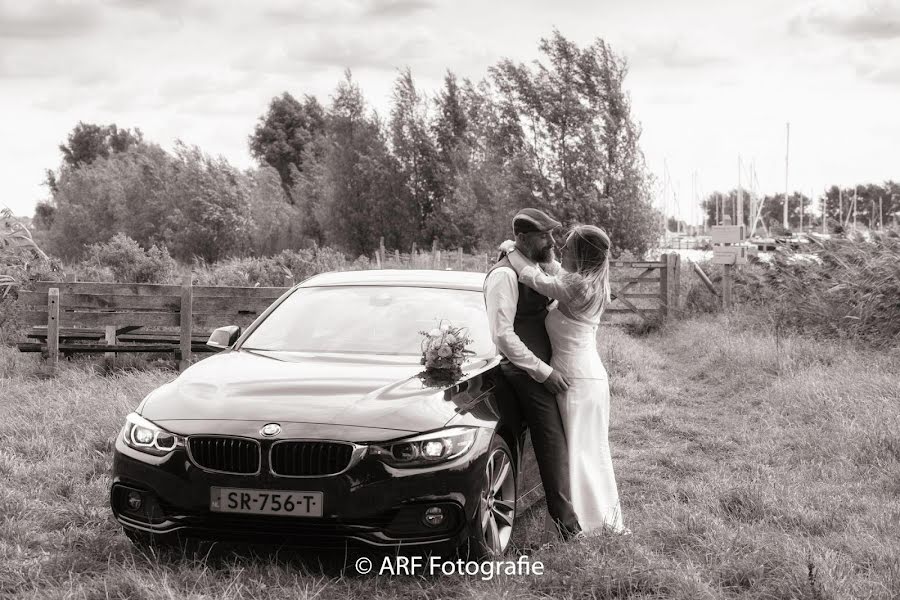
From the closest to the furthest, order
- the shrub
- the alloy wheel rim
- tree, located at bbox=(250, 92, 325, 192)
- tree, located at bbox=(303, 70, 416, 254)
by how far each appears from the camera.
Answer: the alloy wheel rim < the shrub < tree, located at bbox=(303, 70, 416, 254) < tree, located at bbox=(250, 92, 325, 192)

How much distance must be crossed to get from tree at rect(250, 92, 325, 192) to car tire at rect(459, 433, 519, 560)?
71.6 metres

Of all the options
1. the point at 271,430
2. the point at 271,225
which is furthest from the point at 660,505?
the point at 271,225

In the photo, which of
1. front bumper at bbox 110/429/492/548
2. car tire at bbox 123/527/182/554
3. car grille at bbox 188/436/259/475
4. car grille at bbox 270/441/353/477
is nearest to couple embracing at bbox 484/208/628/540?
front bumper at bbox 110/429/492/548

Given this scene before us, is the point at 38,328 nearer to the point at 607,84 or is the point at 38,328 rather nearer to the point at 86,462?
the point at 86,462

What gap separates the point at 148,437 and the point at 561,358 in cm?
224

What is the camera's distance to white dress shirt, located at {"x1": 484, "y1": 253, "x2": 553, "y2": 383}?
5.17 m

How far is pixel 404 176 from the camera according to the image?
4988 centimetres

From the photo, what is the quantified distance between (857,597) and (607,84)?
32386 mm

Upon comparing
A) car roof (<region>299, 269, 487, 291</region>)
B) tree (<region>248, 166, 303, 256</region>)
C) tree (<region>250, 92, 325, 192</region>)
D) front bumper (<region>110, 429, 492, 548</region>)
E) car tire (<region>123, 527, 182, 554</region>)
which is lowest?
car tire (<region>123, 527, 182, 554</region>)

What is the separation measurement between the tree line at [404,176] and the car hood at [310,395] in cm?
2333

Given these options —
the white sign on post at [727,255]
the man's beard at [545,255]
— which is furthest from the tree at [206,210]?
the man's beard at [545,255]

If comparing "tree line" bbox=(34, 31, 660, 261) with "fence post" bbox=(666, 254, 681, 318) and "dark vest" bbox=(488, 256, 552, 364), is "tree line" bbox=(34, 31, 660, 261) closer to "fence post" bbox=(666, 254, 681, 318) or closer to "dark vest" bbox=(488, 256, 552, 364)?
"fence post" bbox=(666, 254, 681, 318)

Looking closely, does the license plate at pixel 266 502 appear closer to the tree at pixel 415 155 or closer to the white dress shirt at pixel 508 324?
the white dress shirt at pixel 508 324

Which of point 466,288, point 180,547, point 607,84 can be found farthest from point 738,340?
point 607,84
